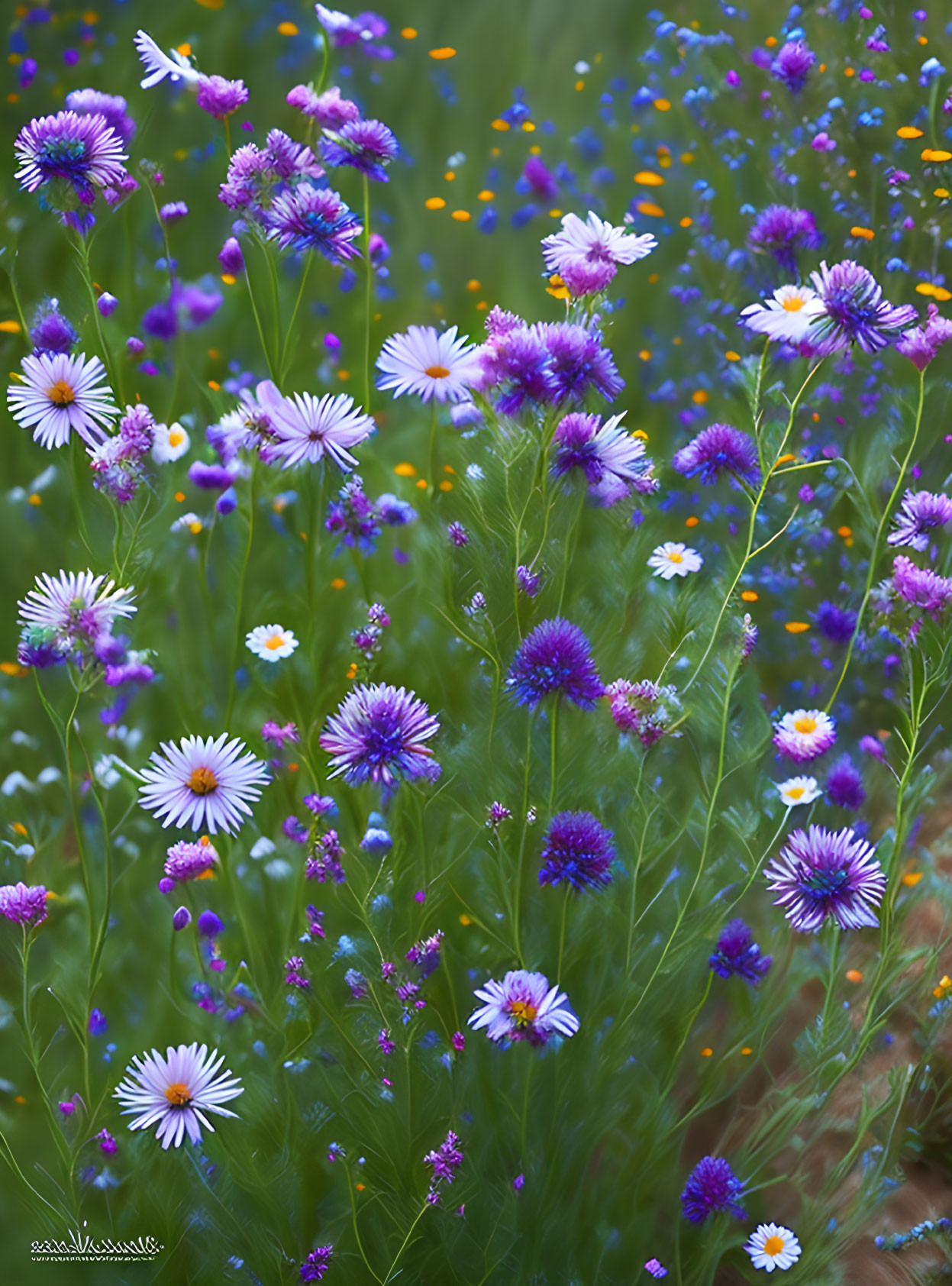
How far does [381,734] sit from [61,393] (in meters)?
0.37

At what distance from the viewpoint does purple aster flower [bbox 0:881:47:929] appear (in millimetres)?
821

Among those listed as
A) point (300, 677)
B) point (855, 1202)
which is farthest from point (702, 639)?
point (855, 1202)

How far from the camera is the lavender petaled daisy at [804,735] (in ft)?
2.97

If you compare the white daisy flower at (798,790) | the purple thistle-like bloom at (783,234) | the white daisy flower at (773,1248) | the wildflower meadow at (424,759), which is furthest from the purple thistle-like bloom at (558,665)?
the purple thistle-like bloom at (783,234)

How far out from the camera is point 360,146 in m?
0.88

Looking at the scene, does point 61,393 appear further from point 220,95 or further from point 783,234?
point 783,234

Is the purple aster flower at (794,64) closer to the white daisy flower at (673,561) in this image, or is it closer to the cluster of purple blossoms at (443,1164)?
the white daisy flower at (673,561)

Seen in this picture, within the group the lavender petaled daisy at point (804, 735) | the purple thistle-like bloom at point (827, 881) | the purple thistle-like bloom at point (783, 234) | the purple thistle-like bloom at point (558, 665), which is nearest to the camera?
the purple thistle-like bloom at point (558, 665)

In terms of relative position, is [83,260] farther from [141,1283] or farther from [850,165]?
[850,165]

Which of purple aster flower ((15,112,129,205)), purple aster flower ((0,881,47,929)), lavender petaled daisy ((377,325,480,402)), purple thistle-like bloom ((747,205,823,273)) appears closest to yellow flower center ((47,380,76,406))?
purple aster flower ((15,112,129,205))

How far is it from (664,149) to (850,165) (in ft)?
0.80

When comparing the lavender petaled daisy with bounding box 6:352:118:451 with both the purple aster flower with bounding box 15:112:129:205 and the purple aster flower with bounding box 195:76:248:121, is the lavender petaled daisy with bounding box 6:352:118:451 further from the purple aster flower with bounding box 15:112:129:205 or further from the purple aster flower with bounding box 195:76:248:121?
the purple aster flower with bounding box 195:76:248:121

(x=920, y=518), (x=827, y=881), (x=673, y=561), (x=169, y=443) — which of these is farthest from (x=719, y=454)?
(x=169, y=443)

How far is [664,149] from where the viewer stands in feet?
4.56
